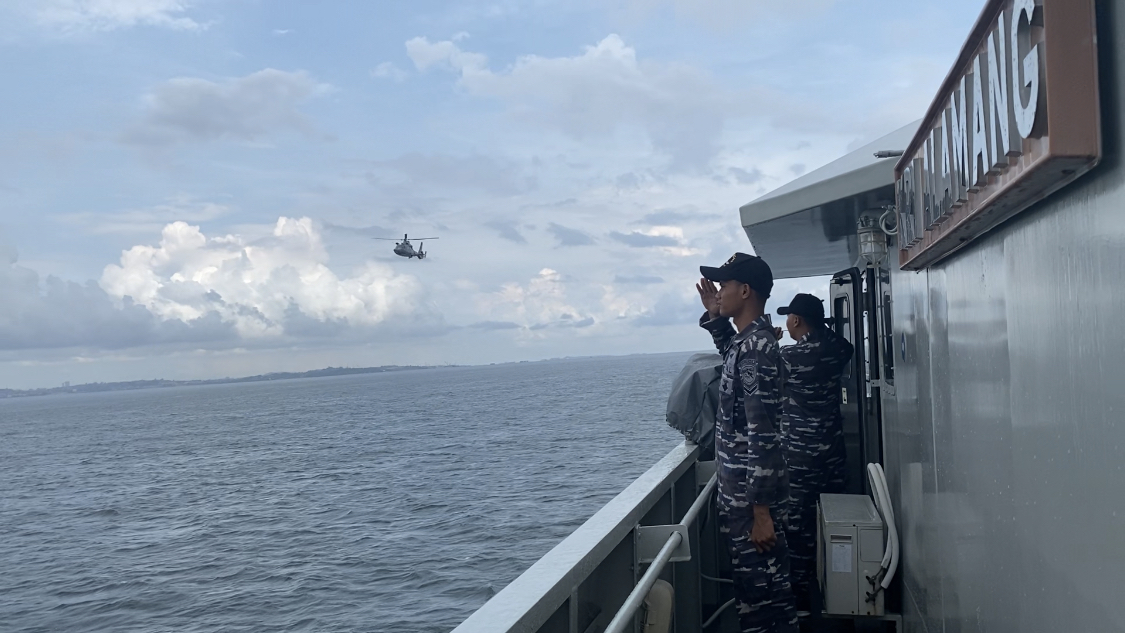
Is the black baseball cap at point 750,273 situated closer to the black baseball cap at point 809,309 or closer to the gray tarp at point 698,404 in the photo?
the black baseball cap at point 809,309

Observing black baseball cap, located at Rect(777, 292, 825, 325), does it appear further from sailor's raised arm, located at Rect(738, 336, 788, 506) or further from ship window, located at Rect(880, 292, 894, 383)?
sailor's raised arm, located at Rect(738, 336, 788, 506)

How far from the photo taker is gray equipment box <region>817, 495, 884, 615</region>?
146 inches

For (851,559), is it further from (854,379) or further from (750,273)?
(854,379)

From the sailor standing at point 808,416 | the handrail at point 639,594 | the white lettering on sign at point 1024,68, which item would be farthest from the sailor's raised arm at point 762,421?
the white lettering on sign at point 1024,68

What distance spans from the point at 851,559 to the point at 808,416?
88 cm

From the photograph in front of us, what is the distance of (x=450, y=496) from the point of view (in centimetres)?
2956

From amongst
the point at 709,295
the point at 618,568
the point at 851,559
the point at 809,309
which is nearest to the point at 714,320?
the point at 709,295

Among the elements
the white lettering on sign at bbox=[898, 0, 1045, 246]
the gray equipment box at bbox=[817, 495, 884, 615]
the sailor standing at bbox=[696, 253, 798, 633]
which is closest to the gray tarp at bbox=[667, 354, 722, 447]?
the gray equipment box at bbox=[817, 495, 884, 615]

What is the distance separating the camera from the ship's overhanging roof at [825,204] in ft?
10.7

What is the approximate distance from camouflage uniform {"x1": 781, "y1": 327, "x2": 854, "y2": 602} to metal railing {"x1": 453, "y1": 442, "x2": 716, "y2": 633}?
55 centimetres

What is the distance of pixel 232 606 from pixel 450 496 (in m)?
11.0

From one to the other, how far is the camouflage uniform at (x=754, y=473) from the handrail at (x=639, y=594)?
0.47 metres

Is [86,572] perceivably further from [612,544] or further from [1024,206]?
[1024,206]

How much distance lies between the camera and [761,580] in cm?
343
